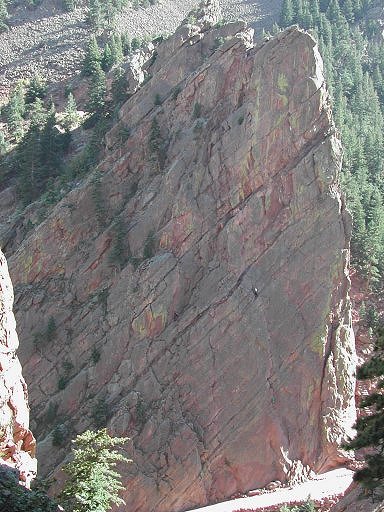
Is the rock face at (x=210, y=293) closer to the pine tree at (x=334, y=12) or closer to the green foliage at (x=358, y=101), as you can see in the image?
the green foliage at (x=358, y=101)

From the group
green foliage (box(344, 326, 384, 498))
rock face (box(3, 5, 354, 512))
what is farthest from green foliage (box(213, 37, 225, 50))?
green foliage (box(344, 326, 384, 498))

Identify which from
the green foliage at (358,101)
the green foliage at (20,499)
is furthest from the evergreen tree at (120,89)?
the green foliage at (20,499)

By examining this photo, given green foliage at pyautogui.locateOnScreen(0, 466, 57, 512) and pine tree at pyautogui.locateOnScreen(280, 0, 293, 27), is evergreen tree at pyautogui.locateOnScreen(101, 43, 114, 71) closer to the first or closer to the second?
pine tree at pyautogui.locateOnScreen(280, 0, 293, 27)

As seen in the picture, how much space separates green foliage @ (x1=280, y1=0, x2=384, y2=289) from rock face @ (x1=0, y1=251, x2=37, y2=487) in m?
29.5

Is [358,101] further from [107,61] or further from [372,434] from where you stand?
[372,434]

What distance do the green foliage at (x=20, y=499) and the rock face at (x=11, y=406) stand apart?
11.3 feet

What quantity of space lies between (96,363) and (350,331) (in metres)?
13.8

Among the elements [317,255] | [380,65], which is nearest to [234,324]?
[317,255]

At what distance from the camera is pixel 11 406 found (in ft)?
84.8

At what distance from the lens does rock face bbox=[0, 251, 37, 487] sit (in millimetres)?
24828

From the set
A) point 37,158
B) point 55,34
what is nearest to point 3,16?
point 55,34

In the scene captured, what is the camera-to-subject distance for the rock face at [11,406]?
24.8 meters

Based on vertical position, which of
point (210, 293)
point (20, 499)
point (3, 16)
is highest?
point (3, 16)

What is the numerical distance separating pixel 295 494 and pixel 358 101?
203ft
